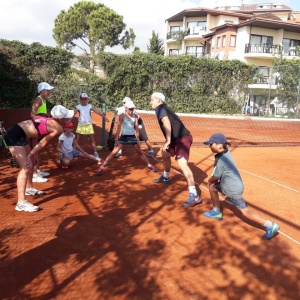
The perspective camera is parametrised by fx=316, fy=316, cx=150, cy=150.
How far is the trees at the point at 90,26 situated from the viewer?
130ft

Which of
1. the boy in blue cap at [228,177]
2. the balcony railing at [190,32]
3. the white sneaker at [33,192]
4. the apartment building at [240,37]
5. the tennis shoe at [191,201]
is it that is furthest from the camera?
the balcony railing at [190,32]

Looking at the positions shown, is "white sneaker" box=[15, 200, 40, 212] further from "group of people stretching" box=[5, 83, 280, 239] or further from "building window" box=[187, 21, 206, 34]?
"building window" box=[187, 21, 206, 34]

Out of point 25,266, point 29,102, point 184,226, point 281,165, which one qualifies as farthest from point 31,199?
point 29,102

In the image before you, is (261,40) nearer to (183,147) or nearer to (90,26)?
(90,26)

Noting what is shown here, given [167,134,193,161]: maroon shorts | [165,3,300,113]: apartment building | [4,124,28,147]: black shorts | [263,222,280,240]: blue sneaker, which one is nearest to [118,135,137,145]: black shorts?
[167,134,193,161]: maroon shorts

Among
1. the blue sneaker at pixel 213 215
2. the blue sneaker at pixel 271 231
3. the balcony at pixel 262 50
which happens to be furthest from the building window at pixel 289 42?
the blue sneaker at pixel 271 231

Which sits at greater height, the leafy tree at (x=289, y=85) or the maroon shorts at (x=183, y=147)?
the leafy tree at (x=289, y=85)

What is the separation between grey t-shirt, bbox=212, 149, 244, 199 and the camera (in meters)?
4.13

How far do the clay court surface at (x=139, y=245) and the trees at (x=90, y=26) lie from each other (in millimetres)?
36249

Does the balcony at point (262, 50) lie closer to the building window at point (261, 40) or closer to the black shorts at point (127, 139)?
the building window at point (261, 40)

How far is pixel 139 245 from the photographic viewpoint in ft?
12.5

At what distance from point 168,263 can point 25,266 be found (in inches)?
59.2

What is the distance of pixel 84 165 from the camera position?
7.61m

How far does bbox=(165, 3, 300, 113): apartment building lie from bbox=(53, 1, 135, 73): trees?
828 centimetres
